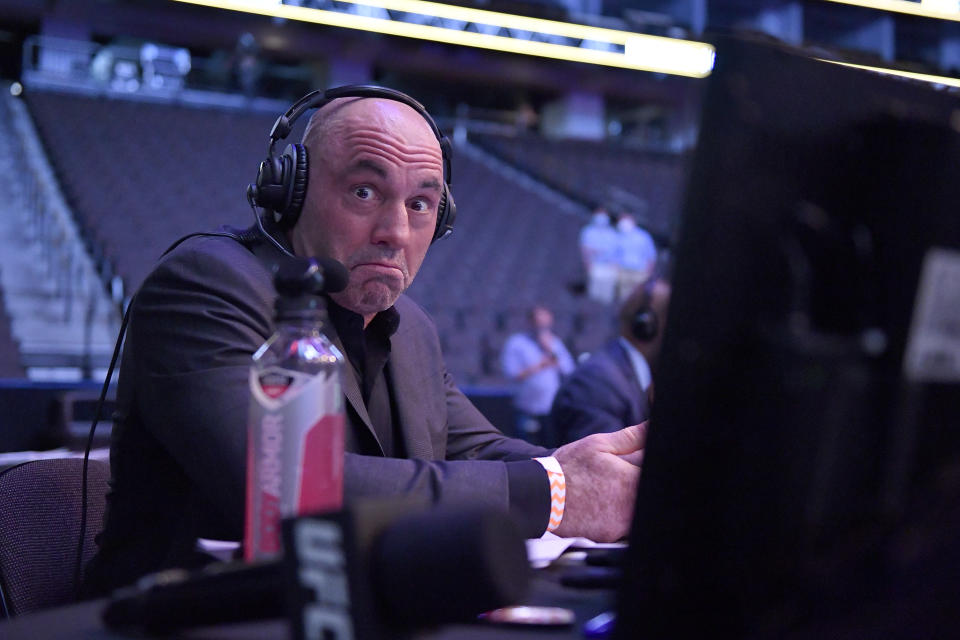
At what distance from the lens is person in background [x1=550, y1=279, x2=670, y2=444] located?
8.70ft

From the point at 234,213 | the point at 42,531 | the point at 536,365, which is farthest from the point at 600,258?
the point at 42,531

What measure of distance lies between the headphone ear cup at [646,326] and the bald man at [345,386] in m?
1.42

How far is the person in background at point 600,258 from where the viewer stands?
8195 mm

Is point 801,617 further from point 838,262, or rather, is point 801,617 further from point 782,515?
point 838,262

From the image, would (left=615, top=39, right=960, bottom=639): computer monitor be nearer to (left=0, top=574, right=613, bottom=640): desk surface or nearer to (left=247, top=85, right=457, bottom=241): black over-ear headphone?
(left=0, top=574, right=613, bottom=640): desk surface

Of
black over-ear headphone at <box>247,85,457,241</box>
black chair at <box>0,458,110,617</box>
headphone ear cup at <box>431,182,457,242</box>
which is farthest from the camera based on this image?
headphone ear cup at <box>431,182,457,242</box>

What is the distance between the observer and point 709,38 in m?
0.49

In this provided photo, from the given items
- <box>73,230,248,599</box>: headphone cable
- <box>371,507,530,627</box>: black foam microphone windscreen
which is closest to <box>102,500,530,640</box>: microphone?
<box>371,507,530,627</box>: black foam microphone windscreen

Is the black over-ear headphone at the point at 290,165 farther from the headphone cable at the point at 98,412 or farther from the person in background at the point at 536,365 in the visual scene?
the person in background at the point at 536,365

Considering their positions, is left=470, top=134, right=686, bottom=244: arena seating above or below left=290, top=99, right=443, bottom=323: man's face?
above

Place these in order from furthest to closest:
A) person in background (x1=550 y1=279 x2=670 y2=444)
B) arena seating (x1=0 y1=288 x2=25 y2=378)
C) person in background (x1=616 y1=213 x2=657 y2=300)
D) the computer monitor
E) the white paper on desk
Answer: person in background (x1=616 y1=213 x2=657 y2=300)
arena seating (x1=0 y1=288 x2=25 y2=378)
person in background (x1=550 y1=279 x2=670 y2=444)
the white paper on desk
the computer monitor

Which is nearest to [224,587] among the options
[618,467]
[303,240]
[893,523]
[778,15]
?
[893,523]

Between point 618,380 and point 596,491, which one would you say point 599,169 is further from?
point 596,491

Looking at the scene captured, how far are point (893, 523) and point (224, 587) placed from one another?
35 centimetres
